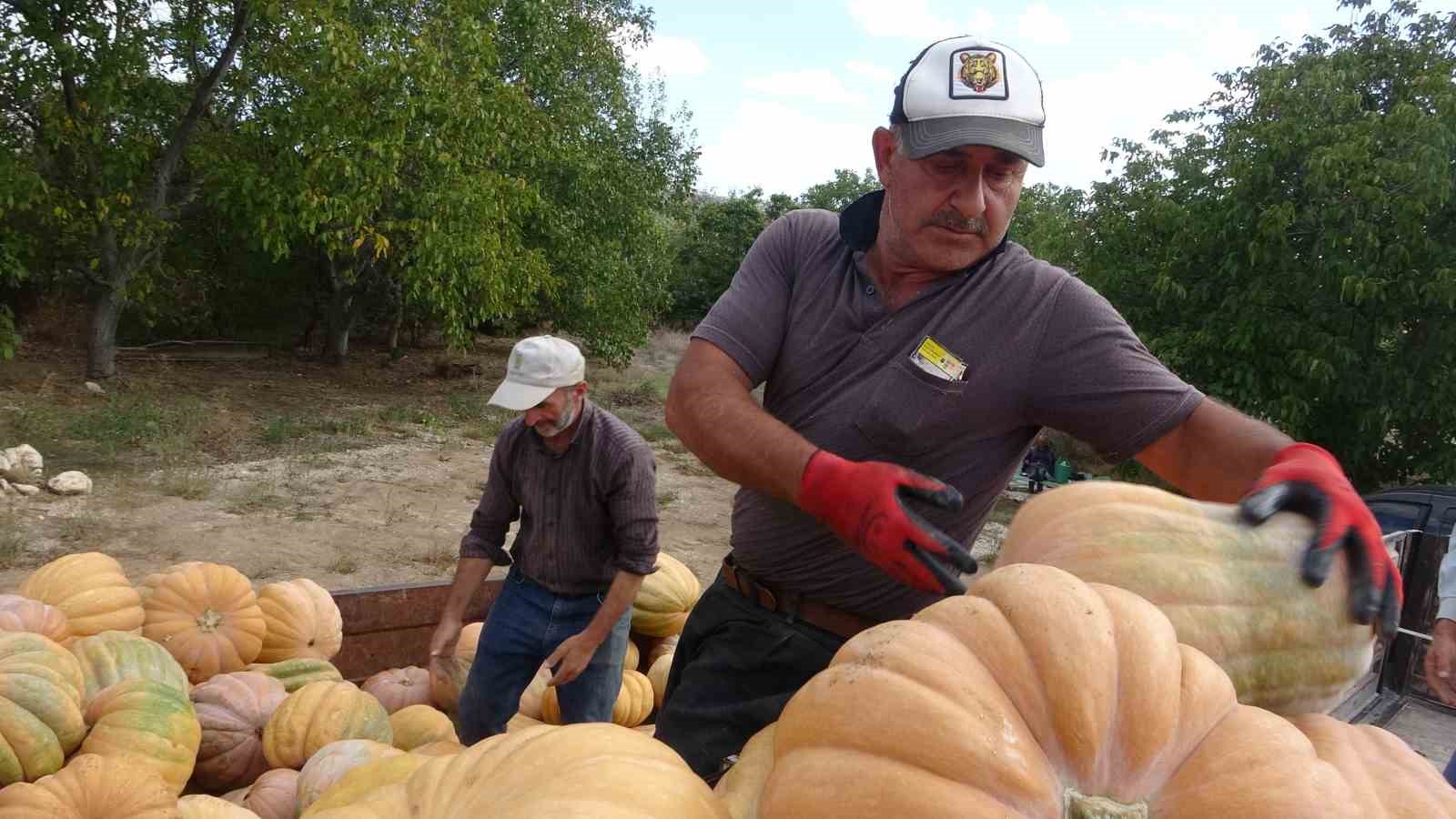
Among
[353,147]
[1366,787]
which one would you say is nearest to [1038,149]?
[1366,787]

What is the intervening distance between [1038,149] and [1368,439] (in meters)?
11.5

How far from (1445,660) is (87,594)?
5.37 meters

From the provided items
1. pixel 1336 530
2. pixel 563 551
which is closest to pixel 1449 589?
pixel 1336 530

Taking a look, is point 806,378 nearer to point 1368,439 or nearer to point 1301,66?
point 1368,439

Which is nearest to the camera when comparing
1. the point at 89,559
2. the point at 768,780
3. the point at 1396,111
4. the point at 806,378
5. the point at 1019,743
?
the point at 1019,743

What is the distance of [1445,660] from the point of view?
3.71 metres

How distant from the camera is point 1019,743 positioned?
1061 millimetres

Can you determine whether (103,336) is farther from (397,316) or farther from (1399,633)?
(1399,633)

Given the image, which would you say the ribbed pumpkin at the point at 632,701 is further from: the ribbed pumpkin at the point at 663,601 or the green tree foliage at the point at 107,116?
the green tree foliage at the point at 107,116

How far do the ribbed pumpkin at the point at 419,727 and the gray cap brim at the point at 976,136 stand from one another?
2.90m

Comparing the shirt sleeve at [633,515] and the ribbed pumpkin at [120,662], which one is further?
the shirt sleeve at [633,515]

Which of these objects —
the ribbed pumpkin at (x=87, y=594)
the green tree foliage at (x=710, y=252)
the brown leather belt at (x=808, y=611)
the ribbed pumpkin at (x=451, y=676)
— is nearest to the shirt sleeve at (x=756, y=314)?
the brown leather belt at (x=808, y=611)

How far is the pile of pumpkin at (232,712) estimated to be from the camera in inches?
49.5

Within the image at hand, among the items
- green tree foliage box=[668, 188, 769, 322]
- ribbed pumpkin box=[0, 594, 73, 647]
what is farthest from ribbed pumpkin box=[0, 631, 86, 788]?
green tree foliage box=[668, 188, 769, 322]
